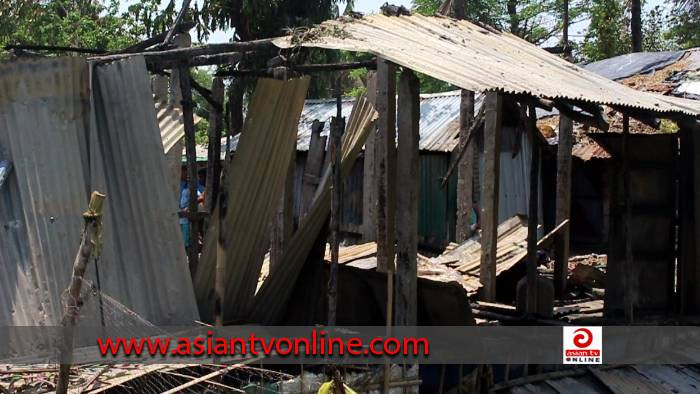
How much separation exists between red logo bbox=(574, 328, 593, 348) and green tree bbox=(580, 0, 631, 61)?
50.6 ft

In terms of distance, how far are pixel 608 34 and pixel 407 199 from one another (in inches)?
682

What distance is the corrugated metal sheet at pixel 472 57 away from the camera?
614 cm

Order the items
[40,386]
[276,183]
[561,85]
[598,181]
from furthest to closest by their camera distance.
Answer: [598,181] → [561,85] → [276,183] → [40,386]

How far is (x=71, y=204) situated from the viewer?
17.6 feet

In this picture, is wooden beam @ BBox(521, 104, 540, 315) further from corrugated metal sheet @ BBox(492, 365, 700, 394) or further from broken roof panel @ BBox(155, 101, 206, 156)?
broken roof panel @ BBox(155, 101, 206, 156)

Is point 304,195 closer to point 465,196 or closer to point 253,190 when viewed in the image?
point 253,190

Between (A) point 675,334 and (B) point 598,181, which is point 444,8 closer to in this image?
(A) point 675,334

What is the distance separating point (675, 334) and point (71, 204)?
5.98 metres

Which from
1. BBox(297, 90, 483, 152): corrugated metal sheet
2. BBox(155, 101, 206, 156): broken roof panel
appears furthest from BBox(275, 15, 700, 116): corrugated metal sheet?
BBox(297, 90, 483, 152): corrugated metal sheet

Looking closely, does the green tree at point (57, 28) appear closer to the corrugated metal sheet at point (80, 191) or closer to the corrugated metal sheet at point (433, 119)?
the corrugated metal sheet at point (433, 119)

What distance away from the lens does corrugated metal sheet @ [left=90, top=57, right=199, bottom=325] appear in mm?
5562

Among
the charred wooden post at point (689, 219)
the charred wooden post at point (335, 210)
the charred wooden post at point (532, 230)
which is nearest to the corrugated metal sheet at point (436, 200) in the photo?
the charred wooden post at point (532, 230)

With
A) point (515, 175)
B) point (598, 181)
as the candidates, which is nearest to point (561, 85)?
point (515, 175)

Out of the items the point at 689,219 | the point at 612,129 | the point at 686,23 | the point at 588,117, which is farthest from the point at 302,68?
the point at 686,23
